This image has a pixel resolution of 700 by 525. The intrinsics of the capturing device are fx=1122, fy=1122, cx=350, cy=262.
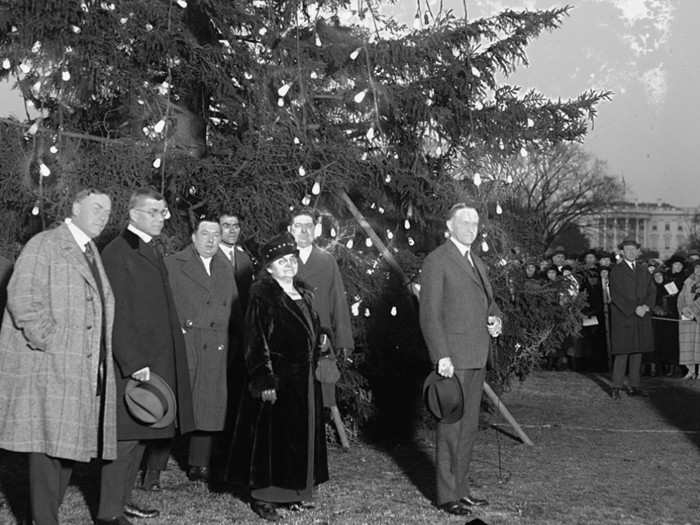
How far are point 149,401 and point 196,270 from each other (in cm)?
201

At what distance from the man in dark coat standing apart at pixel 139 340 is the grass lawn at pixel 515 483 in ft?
1.57

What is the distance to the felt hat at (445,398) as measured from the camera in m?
7.15

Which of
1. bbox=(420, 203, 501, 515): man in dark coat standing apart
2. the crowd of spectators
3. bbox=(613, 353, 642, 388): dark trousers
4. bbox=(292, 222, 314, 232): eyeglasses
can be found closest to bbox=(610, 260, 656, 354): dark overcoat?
bbox=(613, 353, 642, 388): dark trousers

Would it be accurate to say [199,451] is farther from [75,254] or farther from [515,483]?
[75,254]

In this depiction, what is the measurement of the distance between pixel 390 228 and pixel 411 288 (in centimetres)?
97

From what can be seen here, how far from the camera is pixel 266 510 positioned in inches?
284

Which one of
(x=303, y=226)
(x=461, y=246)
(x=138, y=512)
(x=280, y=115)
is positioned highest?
(x=280, y=115)

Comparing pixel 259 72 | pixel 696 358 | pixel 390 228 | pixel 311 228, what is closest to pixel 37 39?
pixel 259 72

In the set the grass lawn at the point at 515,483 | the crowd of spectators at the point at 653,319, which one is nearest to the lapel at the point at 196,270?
the grass lawn at the point at 515,483

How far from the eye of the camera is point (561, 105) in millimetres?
10461

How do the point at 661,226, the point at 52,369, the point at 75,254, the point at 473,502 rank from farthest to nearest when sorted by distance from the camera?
the point at 661,226, the point at 473,502, the point at 75,254, the point at 52,369

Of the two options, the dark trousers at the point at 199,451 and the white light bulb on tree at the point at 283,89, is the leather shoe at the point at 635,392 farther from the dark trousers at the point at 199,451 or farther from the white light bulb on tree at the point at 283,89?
the dark trousers at the point at 199,451

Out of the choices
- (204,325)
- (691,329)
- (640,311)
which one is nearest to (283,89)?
(204,325)

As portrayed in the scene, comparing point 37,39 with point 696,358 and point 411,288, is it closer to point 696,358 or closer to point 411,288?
point 411,288
